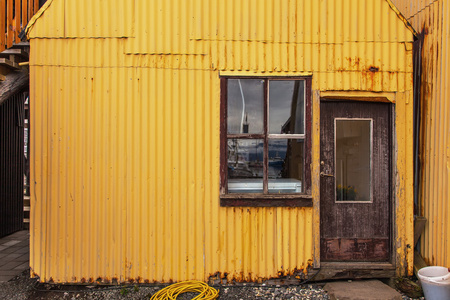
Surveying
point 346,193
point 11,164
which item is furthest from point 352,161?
point 11,164

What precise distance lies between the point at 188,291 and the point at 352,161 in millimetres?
2871

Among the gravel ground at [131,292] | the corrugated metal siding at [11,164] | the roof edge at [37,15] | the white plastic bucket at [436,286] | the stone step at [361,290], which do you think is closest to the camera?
the white plastic bucket at [436,286]

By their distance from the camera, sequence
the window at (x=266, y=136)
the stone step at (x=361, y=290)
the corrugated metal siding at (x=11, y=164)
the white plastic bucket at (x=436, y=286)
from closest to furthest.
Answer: the white plastic bucket at (x=436, y=286)
the stone step at (x=361, y=290)
the window at (x=266, y=136)
the corrugated metal siding at (x=11, y=164)

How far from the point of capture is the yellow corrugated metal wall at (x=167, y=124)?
4.21m

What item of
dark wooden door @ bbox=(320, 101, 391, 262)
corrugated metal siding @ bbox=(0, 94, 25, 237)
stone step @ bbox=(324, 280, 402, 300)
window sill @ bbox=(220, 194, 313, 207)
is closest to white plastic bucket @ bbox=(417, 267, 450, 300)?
stone step @ bbox=(324, 280, 402, 300)

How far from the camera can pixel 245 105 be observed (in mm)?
4320

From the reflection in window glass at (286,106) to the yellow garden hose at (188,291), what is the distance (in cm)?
225

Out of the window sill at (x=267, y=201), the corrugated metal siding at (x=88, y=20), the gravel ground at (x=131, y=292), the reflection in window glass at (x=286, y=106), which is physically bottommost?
the gravel ground at (x=131, y=292)

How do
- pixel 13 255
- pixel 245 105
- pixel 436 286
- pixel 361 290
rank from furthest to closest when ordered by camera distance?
pixel 13 255 < pixel 245 105 < pixel 361 290 < pixel 436 286

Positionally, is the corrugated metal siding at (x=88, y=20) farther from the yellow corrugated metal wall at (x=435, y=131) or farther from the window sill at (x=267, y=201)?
the yellow corrugated metal wall at (x=435, y=131)

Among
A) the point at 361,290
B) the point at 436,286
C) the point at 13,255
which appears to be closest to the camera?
the point at 436,286

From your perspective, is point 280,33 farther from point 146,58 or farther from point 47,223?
point 47,223

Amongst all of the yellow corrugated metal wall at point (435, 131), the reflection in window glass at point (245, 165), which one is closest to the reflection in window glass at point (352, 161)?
the yellow corrugated metal wall at point (435, 131)

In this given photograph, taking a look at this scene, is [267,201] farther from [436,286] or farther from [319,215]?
[436,286]
